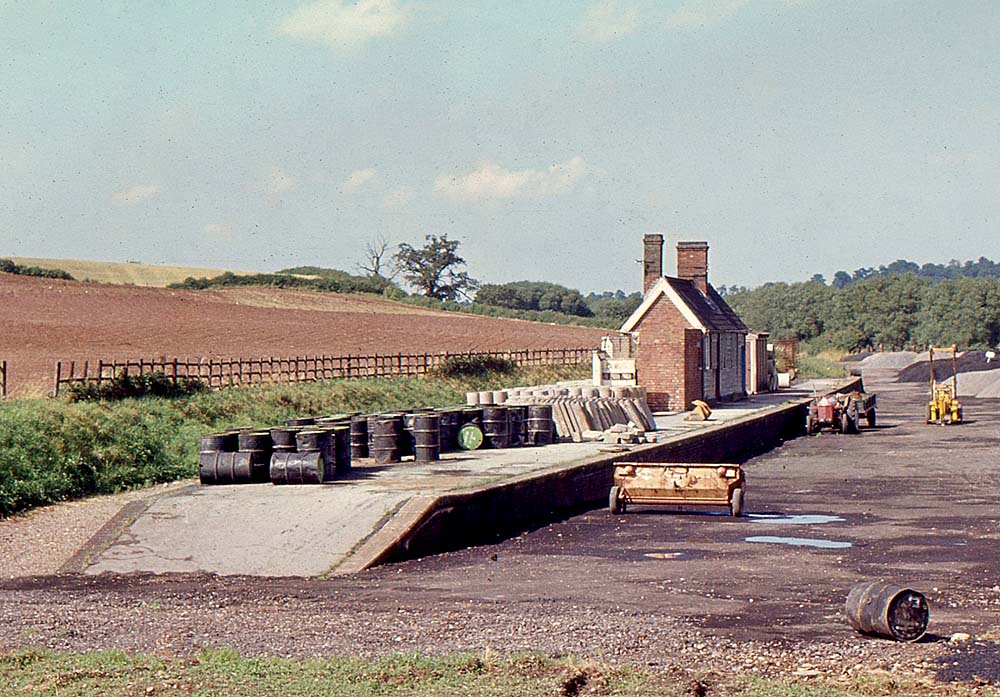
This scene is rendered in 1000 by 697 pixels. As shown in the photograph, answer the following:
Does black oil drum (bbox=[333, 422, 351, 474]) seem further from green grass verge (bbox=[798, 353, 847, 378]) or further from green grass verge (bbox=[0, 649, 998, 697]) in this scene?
green grass verge (bbox=[798, 353, 847, 378])

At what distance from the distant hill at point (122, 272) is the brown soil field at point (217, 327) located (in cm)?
1194

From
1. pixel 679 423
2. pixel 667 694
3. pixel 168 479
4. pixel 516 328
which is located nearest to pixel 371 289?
pixel 516 328

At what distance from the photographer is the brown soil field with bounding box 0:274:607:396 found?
51.8 meters

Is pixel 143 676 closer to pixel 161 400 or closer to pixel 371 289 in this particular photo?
pixel 161 400

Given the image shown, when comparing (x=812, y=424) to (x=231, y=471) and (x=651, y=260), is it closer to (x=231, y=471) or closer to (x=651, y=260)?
(x=651, y=260)

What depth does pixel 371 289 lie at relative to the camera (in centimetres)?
10988

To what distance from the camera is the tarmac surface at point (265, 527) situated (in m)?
15.7

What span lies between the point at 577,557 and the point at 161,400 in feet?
56.9

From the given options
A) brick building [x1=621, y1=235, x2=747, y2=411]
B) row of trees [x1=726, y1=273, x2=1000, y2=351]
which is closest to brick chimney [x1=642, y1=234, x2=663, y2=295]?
brick building [x1=621, y1=235, x2=747, y2=411]

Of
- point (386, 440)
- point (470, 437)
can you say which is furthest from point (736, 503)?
point (470, 437)

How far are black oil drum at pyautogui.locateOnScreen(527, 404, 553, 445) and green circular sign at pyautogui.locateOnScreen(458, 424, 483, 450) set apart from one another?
4.38 ft

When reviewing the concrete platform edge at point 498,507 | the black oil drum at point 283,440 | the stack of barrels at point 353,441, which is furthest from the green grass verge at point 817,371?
the black oil drum at point 283,440

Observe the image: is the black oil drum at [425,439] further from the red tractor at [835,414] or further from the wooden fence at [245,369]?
the red tractor at [835,414]

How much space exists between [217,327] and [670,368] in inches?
1292
